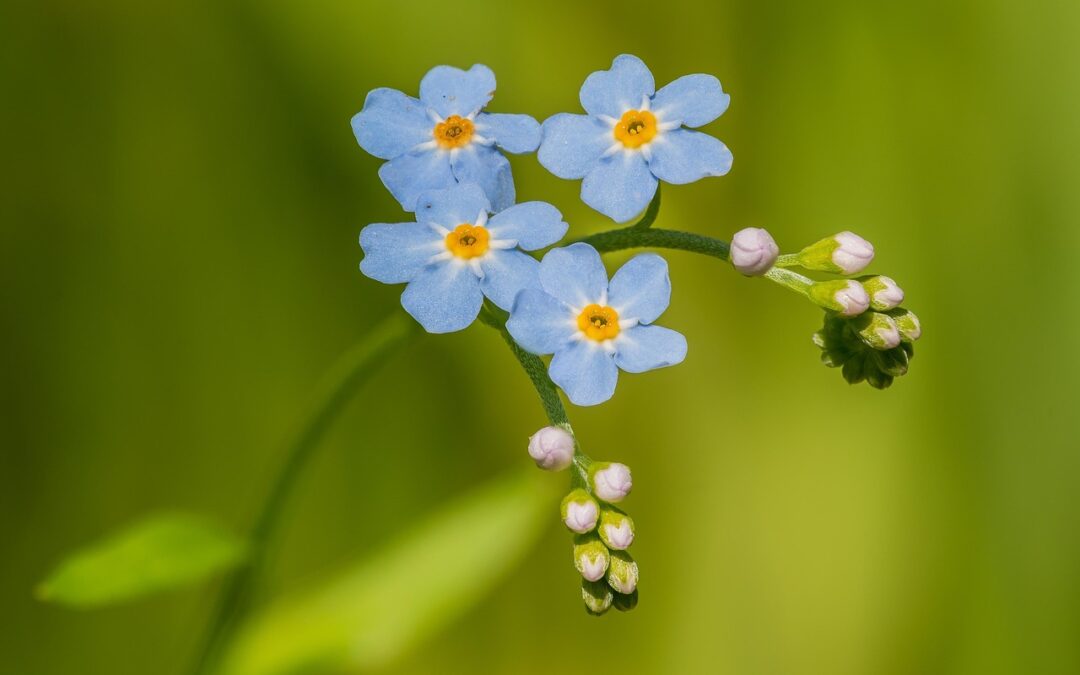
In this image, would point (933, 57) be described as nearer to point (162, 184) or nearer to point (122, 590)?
point (162, 184)

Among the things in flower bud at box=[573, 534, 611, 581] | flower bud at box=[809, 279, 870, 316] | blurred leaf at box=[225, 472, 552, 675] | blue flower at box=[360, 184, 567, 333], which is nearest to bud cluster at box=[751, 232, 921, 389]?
flower bud at box=[809, 279, 870, 316]

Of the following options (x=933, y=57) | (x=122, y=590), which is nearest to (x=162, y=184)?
(x=122, y=590)

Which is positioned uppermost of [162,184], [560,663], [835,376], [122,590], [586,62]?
[586,62]

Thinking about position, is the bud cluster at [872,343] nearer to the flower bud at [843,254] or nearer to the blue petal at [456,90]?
the flower bud at [843,254]

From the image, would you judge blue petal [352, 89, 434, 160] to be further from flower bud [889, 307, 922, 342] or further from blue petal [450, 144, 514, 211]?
flower bud [889, 307, 922, 342]

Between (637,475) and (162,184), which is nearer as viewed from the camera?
(162,184)

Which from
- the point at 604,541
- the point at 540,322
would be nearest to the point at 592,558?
the point at 604,541

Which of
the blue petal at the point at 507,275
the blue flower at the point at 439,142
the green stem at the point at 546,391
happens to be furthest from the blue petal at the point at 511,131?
the green stem at the point at 546,391
